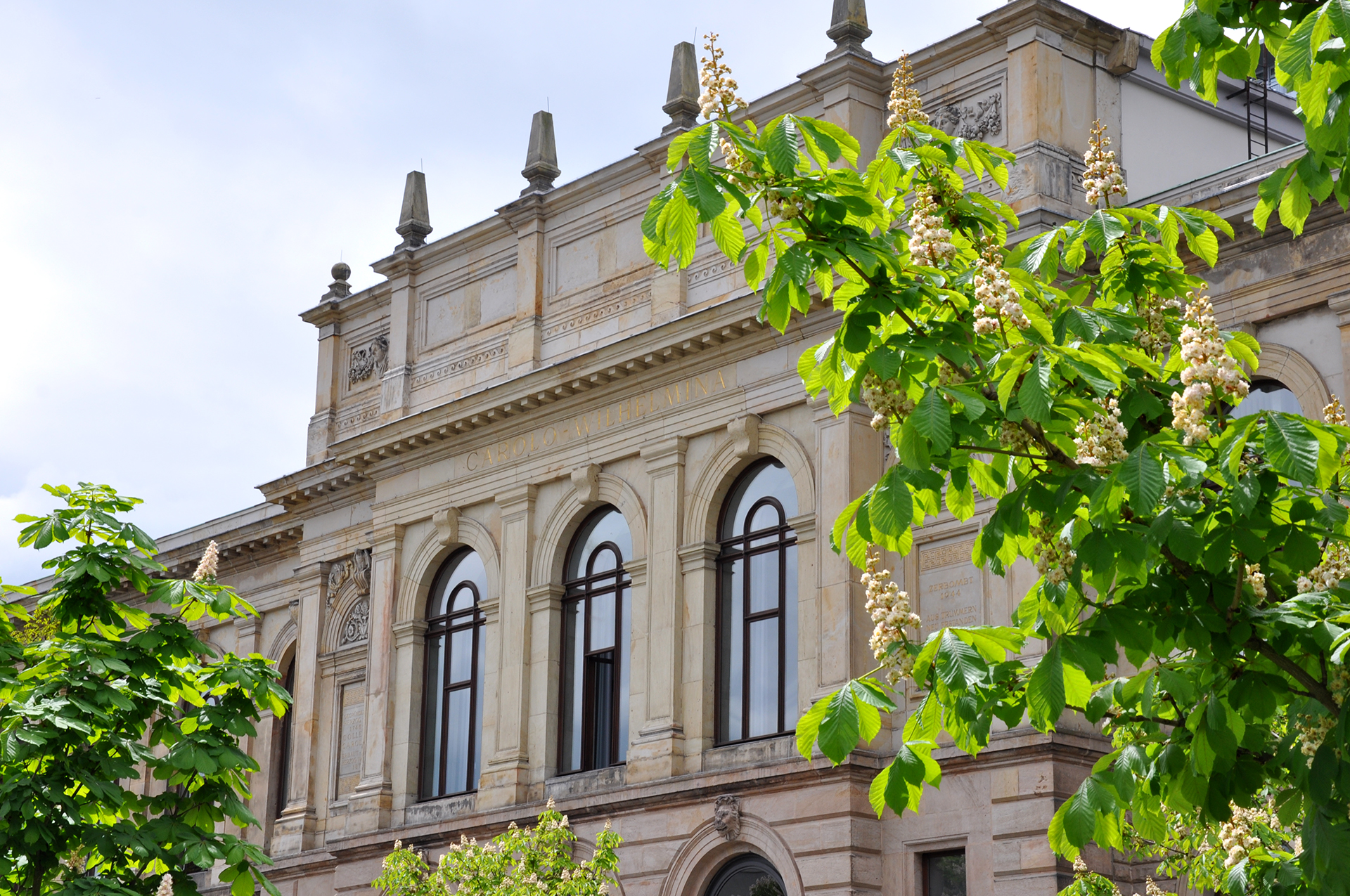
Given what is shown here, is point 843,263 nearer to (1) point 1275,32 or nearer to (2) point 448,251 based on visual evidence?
(1) point 1275,32

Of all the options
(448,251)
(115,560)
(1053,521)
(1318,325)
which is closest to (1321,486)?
(1053,521)

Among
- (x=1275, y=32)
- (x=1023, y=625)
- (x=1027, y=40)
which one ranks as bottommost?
(x=1023, y=625)

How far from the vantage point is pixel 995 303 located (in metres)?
8.02

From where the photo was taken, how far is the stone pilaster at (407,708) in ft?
110

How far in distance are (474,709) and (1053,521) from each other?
26.2m

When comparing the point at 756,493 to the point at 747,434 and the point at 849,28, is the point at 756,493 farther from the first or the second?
the point at 849,28

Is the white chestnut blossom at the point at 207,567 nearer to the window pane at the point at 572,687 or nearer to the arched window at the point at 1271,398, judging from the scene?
the arched window at the point at 1271,398

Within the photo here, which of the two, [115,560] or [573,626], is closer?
[115,560]

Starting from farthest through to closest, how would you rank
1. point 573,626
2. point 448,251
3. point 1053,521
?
point 448,251
point 573,626
point 1053,521

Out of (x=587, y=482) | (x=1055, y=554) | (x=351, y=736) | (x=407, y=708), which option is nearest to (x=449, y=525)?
(x=407, y=708)

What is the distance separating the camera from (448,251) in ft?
117

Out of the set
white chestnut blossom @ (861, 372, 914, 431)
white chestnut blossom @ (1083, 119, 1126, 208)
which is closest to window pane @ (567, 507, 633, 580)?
white chestnut blossom @ (1083, 119, 1126, 208)

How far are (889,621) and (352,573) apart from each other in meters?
29.8

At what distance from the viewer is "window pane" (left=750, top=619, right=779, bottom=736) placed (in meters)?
28.3
